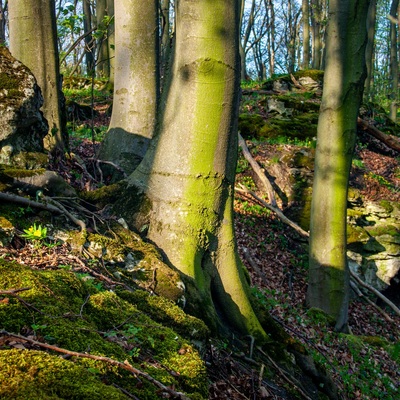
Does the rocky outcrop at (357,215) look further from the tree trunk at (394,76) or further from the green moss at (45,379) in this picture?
the tree trunk at (394,76)

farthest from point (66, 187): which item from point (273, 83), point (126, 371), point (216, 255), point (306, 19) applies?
point (306, 19)

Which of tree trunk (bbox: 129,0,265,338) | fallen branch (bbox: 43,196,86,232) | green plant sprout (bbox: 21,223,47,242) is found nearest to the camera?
green plant sprout (bbox: 21,223,47,242)

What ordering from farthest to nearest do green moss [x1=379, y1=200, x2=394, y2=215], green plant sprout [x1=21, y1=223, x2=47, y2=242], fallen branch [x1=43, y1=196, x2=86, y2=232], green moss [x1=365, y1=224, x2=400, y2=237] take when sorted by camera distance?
green moss [x1=379, y1=200, x2=394, y2=215] → green moss [x1=365, y1=224, x2=400, y2=237] → fallen branch [x1=43, y1=196, x2=86, y2=232] → green plant sprout [x1=21, y1=223, x2=47, y2=242]

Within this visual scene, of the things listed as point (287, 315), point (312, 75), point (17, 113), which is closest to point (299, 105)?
point (312, 75)

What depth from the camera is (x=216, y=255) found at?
4539mm

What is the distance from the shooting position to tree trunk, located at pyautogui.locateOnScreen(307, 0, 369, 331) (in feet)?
25.8

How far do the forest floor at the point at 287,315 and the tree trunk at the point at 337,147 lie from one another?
67cm

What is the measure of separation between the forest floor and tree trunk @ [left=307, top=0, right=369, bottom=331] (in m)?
0.67

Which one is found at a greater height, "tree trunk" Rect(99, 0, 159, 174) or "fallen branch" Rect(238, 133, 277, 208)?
"tree trunk" Rect(99, 0, 159, 174)

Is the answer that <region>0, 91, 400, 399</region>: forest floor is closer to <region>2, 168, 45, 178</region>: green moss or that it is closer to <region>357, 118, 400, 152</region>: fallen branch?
<region>2, 168, 45, 178</region>: green moss

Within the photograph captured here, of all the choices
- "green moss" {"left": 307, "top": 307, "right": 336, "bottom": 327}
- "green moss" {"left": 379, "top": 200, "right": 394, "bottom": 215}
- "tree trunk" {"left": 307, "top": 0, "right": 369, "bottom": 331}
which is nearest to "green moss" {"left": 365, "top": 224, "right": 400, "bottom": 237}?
"green moss" {"left": 379, "top": 200, "right": 394, "bottom": 215}

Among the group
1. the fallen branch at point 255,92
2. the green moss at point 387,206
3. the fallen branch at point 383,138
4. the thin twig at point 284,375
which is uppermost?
the fallen branch at point 255,92

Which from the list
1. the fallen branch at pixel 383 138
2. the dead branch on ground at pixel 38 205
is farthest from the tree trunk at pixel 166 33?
the fallen branch at pixel 383 138

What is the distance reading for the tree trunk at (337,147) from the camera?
7852 millimetres
